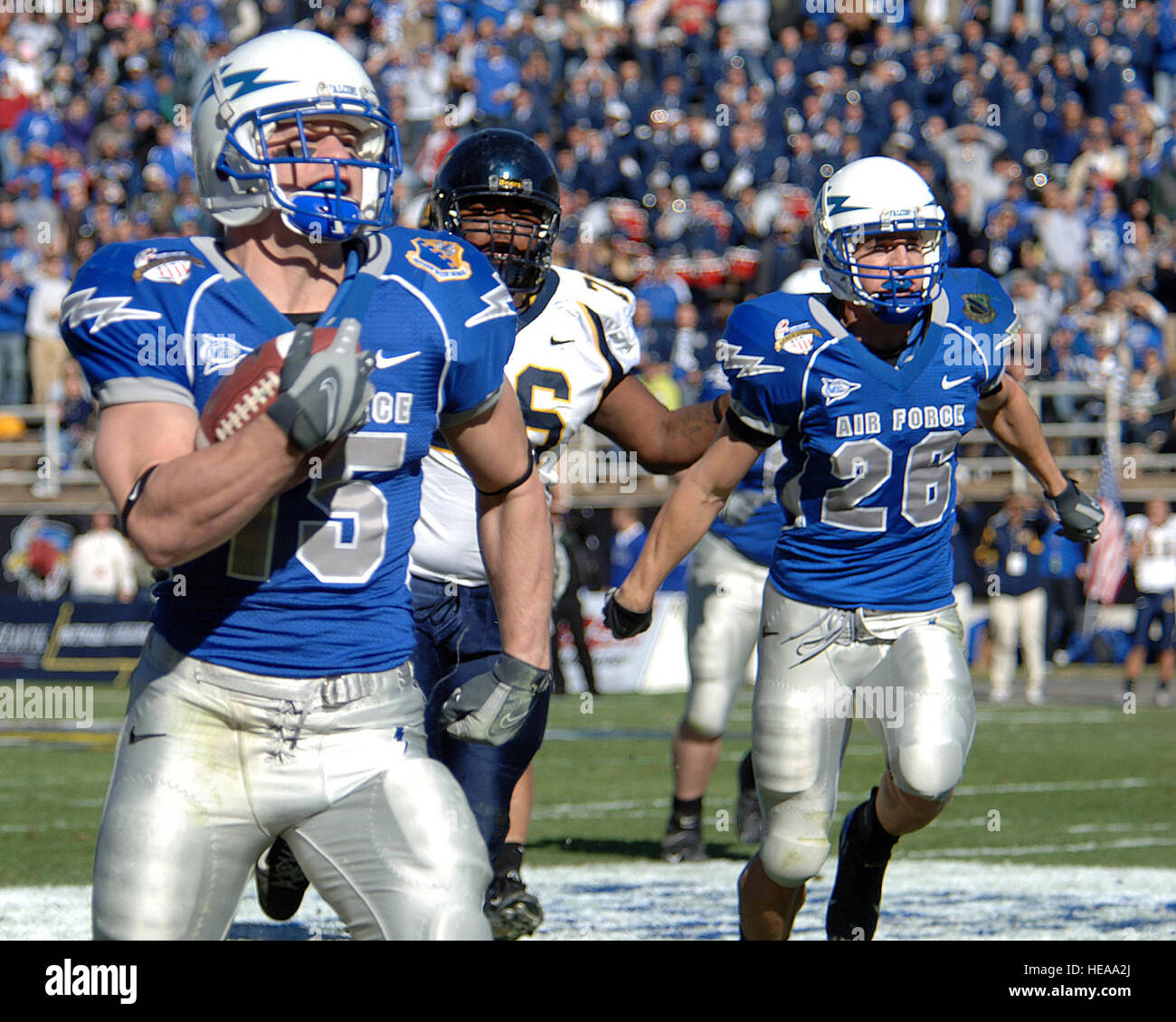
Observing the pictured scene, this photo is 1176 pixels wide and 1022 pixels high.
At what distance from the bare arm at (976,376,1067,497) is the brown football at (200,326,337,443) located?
2.66 metres

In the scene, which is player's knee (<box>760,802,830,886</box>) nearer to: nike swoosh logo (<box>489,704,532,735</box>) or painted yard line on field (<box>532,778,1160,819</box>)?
nike swoosh logo (<box>489,704,532,735</box>)

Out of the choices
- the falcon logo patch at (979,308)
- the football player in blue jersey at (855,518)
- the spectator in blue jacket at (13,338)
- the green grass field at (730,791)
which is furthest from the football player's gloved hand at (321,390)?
the spectator in blue jacket at (13,338)

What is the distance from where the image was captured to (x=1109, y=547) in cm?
1470

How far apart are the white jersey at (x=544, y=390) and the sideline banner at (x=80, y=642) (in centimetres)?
1030

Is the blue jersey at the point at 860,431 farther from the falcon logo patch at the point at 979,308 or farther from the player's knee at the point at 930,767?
the player's knee at the point at 930,767

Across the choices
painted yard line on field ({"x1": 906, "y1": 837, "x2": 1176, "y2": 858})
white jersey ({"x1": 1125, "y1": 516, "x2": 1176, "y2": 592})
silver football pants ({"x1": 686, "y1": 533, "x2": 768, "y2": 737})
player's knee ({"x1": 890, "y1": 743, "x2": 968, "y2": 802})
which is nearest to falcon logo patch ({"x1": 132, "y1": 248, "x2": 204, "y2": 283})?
player's knee ({"x1": 890, "y1": 743, "x2": 968, "y2": 802})

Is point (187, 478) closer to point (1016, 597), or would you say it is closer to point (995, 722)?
point (995, 722)

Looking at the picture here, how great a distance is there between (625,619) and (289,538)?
1858 millimetres

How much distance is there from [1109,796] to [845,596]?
15.1 feet

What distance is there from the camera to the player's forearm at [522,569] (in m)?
3.09

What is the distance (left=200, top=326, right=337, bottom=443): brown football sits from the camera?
8.23 ft

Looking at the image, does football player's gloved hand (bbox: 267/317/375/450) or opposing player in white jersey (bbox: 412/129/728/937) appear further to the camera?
opposing player in white jersey (bbox: 412/129/728/937)

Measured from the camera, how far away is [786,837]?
14.2ft
